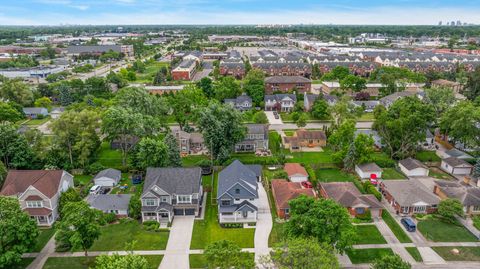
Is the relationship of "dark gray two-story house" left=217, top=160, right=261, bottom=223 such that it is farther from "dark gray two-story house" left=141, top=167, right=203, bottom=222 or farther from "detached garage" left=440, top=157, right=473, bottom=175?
"detached garage" left=440, top=157, right=473, bottom=175

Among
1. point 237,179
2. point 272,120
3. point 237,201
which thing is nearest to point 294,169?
point 237,179

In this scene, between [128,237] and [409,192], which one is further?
[409,192]

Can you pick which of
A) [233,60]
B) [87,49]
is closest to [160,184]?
[233,60]

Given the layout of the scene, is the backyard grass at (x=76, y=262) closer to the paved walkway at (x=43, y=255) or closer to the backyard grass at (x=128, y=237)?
the paved walkway at (x=43, y=255)

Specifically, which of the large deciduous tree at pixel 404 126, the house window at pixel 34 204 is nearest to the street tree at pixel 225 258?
the house window at pixel 34 204

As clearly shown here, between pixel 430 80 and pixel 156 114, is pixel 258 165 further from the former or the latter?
pixel 430 80

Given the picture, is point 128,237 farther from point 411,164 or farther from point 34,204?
Result: point 411,164
